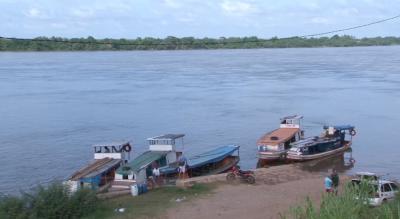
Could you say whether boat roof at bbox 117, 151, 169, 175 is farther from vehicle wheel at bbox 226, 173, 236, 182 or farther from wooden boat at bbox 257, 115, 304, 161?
wooden boat at bbox 257, 115, 304, 161

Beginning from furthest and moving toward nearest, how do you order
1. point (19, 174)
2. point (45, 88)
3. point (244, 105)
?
point (45, 88), point (244, 105), point (19, 174)

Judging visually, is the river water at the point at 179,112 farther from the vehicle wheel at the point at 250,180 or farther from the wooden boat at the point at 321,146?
the vehicle wheel at the point at 250,180

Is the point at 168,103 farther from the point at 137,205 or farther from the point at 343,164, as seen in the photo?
the point at 137,205

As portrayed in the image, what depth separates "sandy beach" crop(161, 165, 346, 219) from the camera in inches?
707

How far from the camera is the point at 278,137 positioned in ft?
104

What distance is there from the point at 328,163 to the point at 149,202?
47.5ft

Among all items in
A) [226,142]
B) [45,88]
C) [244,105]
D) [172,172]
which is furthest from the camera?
[45,88]

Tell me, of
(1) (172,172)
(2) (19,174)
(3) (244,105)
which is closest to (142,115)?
(3) (244,105)

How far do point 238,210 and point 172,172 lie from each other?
20.5 ft

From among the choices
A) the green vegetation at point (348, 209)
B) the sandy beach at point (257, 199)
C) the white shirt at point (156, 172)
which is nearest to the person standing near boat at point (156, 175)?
the white shirt at point (156, 172)

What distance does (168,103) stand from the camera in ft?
167

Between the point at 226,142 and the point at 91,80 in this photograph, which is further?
the point at 91,80

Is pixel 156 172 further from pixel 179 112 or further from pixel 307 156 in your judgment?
pixel 179 112

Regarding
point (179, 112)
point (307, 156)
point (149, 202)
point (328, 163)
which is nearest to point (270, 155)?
point (307, 156)
